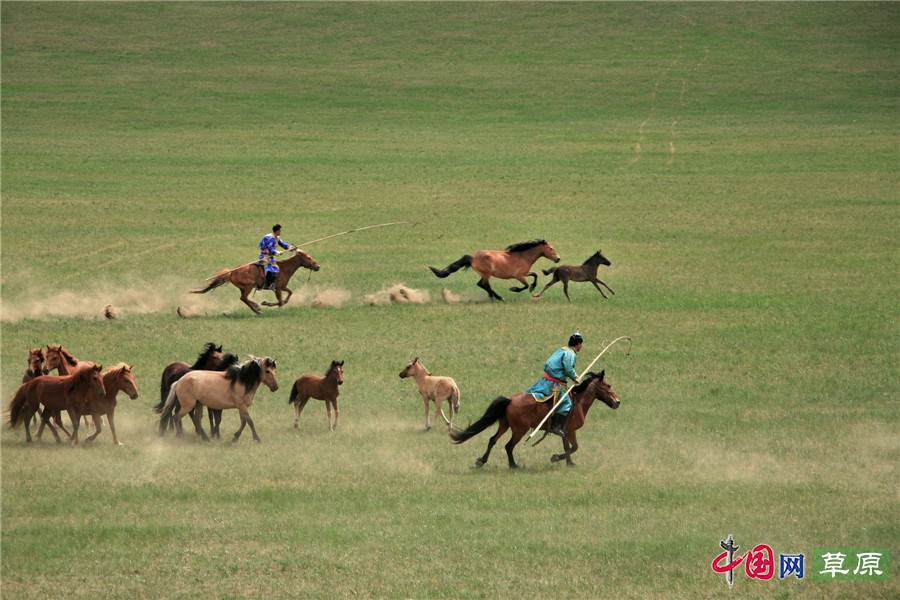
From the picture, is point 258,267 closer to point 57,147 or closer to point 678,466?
point 678,466

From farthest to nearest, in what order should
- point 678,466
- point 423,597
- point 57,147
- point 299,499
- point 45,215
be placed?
point 57,147, point 45,215, point 678,466, point 299,499, point 423,597

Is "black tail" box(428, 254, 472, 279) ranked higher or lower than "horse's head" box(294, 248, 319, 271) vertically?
lower

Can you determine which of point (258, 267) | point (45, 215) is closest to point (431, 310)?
point (258, 267)

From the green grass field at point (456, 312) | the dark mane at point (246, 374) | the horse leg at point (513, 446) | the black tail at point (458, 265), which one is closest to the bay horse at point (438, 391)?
the green grass field at point (456, 312)

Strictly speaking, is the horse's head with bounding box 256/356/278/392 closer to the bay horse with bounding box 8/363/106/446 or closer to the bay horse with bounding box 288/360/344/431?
the bay horse with bounding box 288/360/344/431

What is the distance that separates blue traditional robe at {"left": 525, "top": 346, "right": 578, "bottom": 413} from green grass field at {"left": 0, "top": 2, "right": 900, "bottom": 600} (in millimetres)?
919

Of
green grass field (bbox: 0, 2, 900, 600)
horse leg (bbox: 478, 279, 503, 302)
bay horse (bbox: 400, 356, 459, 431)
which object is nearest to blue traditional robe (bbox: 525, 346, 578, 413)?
green grass field (bbox: 0, 2, 900, 600)

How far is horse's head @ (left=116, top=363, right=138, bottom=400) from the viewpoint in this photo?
42.4 ft

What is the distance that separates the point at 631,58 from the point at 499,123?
18699 mm

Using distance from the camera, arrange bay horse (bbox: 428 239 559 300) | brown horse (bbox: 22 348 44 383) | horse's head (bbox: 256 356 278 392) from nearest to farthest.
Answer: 1. horse's head (bbox: 256 356 278 392)
2. brown horse (bbox: 22 348 44 383)
3. bay horse (bbox: 428 239 559 300)

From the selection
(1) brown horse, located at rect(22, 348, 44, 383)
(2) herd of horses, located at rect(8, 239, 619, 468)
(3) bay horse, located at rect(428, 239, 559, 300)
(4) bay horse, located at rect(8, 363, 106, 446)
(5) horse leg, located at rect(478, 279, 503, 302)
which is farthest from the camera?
(5) horse leg, located at rect(478, 279, 503, 302)

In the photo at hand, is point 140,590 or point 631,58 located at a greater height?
point 631,58

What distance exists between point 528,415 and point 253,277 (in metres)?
10.7

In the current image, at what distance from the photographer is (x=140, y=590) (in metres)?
9.37
